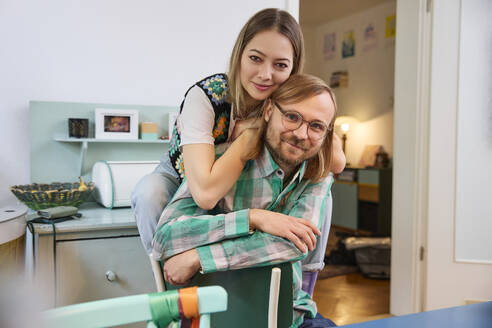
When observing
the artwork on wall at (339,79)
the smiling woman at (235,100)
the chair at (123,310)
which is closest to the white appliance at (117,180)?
the smiling woman at (235,100)

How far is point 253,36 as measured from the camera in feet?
3.20

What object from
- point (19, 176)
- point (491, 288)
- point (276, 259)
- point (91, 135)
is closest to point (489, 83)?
point (491, 288)

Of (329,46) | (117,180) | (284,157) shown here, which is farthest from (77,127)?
(329,46)

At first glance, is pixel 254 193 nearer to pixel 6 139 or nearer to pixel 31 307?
pixel 31 307

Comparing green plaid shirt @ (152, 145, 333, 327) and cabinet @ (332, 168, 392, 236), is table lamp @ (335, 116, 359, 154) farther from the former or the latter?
green plaid shirt @ (152, 145, 333, 327)

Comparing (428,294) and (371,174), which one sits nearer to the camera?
(428,294)

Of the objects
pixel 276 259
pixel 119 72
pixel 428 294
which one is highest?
pixel 119 72

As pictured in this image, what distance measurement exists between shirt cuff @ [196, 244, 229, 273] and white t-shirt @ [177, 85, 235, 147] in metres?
0.27

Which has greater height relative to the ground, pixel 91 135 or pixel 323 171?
pixel 91 135

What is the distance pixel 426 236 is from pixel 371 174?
6.93 ft

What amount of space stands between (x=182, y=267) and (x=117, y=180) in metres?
0.94

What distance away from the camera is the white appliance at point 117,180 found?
171cm

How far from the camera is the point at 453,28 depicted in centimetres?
226

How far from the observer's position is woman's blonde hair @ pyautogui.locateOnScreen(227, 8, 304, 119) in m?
0.96
